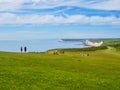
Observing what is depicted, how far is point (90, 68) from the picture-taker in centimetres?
5684

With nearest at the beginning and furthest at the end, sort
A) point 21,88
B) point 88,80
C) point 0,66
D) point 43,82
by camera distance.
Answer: point 21,88
point 43,82
point 88,80
point 0,66

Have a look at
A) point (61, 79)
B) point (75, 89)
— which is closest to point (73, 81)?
point (61, 79)

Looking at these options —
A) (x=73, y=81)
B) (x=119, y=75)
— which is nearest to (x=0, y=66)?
(x=73, y=81)

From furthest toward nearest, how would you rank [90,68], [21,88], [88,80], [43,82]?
[90,68]
[88,80]
[43,82]
[21,88]

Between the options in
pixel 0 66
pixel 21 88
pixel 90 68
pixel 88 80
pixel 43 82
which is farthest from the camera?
pixel 90 68

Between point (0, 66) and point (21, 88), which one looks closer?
point (21, 88)

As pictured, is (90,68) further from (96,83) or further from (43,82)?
(43,82)

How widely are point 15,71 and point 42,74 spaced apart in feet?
11.8

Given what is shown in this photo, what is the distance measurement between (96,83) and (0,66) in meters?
14.9

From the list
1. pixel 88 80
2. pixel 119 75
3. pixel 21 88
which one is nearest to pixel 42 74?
pixel 88 80

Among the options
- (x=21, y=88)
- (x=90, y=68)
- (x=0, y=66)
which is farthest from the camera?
(x=90, y=68)

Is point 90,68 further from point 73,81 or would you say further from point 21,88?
point 21,88

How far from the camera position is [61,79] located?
42.3m

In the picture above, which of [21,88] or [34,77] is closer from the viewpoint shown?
[21,88]
